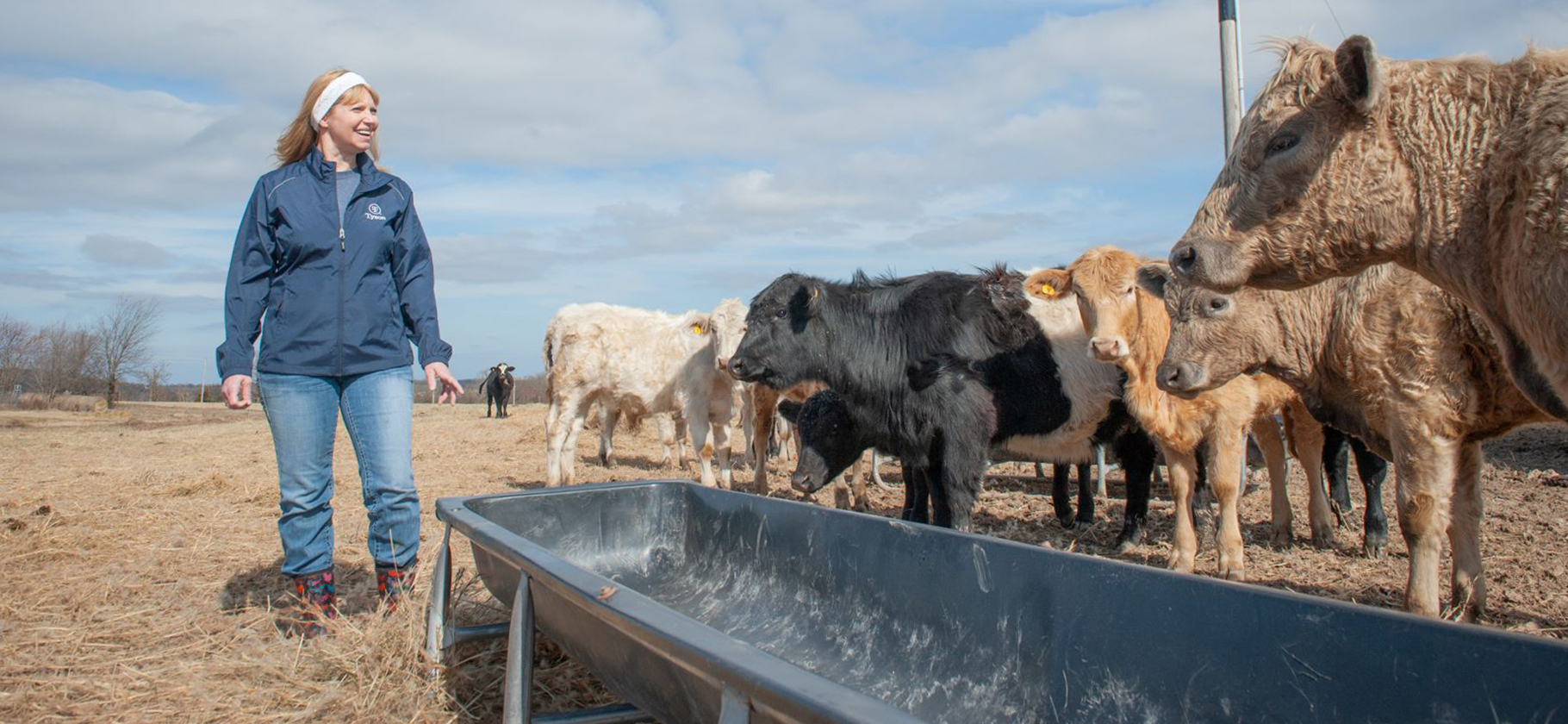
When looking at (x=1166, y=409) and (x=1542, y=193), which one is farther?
(x=1166, y=409)

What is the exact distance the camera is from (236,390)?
3666 mm

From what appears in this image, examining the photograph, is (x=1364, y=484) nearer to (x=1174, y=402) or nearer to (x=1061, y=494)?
(x=1174, y=402)

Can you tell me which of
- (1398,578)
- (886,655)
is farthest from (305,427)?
(1398,578)

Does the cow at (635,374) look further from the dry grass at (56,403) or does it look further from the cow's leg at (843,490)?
the dry grass at (56,403)

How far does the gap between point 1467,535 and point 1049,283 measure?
2.78m

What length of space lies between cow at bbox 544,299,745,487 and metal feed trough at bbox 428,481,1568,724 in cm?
623

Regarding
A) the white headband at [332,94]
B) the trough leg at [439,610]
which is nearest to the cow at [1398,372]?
the trough leg at [439,610]

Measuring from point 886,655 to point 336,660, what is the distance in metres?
1.89

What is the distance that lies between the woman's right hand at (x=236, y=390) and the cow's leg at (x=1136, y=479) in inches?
212

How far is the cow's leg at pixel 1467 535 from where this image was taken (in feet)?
14.3

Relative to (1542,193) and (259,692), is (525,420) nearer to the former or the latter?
(259,692)

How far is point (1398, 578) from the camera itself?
5.44m

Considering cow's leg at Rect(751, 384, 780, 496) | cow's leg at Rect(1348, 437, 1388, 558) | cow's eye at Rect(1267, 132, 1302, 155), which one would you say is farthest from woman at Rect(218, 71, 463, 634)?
cow's leg at Rect(751, 384, 780, 496)

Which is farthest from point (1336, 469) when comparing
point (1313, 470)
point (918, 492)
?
point (918, 492)
